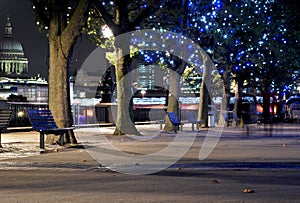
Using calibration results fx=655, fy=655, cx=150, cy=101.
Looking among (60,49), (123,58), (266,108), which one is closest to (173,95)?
(123,58)

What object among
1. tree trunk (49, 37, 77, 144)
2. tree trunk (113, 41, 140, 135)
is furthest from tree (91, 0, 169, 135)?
tree trunk (49, 37, 77, 144)

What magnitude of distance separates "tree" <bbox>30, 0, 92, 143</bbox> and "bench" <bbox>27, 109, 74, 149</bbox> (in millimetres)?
990

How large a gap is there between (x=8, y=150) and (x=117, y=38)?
904 centimetres

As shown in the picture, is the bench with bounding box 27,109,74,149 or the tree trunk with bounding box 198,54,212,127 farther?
the tree trunk with bounding box 198,54,212,127

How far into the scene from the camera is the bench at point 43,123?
17.4 m

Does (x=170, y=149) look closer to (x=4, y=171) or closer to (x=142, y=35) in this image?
(x=4, y=171)

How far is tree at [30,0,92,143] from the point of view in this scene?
18828 millimetres

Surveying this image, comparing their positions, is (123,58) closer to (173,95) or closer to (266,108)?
(173,95)

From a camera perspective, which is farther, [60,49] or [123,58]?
[123,58]

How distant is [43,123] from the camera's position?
17828mm

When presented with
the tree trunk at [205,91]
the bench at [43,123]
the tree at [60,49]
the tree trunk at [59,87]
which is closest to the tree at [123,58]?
the tree at [60,49]

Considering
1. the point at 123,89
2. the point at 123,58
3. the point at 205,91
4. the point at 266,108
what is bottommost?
the point at 266,108

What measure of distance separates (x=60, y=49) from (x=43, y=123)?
2.45 metres

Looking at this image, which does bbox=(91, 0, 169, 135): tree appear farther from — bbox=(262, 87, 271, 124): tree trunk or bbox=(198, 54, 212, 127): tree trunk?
bbox=(262, 87, 271, 124): tree trunk
